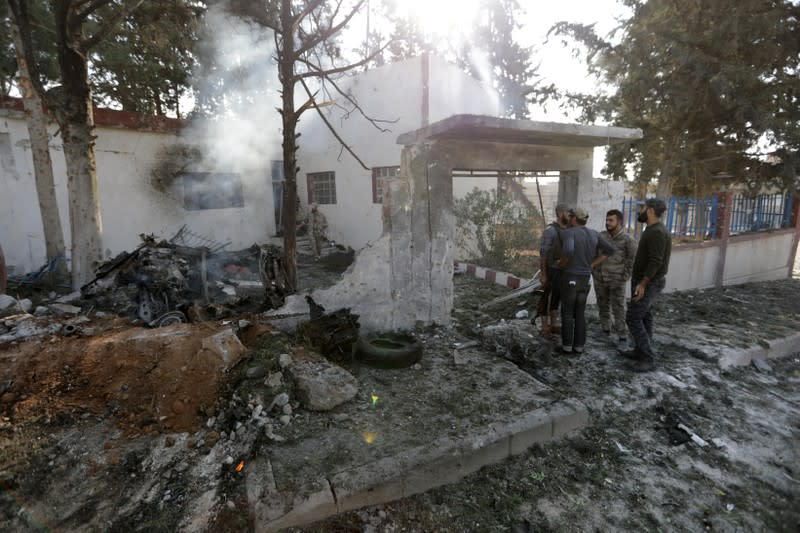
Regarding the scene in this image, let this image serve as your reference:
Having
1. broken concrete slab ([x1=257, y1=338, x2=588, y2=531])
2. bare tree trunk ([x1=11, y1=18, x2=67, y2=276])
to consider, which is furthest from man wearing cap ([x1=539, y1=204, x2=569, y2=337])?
bare tree trunk ([x1=11, y1=18, x2=67, y2=276])

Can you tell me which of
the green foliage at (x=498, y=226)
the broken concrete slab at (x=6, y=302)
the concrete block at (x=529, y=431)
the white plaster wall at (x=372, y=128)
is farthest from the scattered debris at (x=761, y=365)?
the broken concrete slab at (x=6, y=302)

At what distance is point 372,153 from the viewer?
12148 mm

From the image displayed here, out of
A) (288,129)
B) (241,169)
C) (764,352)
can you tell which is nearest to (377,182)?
(241,169)

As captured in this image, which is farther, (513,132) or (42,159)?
(42,159)

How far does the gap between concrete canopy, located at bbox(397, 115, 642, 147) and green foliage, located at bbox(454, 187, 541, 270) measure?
147 inches

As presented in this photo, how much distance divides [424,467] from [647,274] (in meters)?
3.33

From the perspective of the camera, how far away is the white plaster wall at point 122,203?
28.0 ft

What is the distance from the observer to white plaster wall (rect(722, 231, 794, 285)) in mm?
9203

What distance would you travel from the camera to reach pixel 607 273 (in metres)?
5.38

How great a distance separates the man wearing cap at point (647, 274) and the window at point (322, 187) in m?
10.6

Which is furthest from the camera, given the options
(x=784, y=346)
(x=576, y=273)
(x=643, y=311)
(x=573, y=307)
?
(x=784, y=346)

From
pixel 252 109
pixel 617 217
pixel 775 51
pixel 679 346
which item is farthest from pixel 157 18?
pixel 775 51

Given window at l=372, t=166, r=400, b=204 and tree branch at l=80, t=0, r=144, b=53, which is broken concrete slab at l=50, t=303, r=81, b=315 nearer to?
tree branch at l=80, t=0, r=144, b=53

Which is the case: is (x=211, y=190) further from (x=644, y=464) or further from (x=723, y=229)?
(x=723, y=229)
